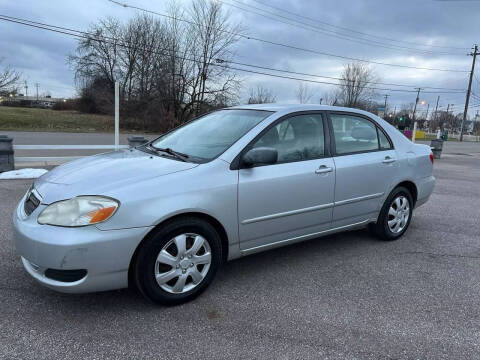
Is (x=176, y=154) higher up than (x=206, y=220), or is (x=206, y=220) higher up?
A: (x=176, y=154)

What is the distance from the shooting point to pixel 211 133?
3.63 m

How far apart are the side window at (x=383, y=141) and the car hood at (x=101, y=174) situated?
8.19ft

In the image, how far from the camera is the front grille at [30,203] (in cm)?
274

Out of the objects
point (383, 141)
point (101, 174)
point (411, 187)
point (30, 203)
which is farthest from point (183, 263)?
point (411, 187)

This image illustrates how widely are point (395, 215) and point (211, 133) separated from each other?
2.53 meters

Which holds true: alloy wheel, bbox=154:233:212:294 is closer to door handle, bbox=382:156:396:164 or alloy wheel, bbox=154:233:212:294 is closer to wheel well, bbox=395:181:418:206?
door handle, bbox=382:156:396:164

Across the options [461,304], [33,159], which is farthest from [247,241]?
[33,159]

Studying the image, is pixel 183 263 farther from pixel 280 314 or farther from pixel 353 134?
pixel 353 134

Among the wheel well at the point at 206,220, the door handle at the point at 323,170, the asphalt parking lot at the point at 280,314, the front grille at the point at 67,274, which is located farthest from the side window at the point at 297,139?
the front grille at the point at 67,274

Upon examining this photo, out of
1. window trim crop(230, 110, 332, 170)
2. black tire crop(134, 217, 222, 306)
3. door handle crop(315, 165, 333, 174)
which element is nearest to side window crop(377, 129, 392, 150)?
window trim crop(230, 110, 332, 170)

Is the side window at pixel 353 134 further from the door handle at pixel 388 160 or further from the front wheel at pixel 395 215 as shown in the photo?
the front wheel at pixel 395 215

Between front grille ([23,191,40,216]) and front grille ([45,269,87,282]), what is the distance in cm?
51

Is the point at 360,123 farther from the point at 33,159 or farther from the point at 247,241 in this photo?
the point at 33,159

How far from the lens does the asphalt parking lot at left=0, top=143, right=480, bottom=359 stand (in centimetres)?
241
